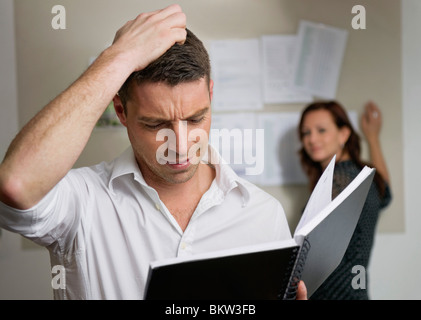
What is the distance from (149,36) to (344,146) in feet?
3.62

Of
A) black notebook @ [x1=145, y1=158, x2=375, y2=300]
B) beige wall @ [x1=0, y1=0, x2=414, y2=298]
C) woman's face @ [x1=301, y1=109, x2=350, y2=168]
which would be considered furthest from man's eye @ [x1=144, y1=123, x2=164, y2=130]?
woman's face @ [x1=301, y1=109, x2=350, y2=168]

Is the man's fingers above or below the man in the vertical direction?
below

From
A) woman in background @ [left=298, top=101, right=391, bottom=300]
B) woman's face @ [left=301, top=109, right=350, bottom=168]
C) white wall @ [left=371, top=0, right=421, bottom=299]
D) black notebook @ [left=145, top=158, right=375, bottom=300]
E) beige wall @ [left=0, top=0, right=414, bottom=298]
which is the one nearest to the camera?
black notebook @ [left=145, top=158, right=375, bottom=300]

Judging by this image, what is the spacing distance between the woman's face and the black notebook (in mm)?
874

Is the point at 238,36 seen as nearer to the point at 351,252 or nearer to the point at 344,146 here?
the point at 344,146

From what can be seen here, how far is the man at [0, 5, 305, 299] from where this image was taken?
754 mm

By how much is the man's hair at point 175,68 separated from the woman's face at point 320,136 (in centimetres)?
82

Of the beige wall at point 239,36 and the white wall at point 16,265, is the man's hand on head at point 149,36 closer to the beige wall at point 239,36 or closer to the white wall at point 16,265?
the beige wall at point 239,36

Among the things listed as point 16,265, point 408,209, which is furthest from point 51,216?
point 408,209

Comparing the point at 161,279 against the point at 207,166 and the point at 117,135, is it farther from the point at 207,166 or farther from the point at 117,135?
the point at 117,135

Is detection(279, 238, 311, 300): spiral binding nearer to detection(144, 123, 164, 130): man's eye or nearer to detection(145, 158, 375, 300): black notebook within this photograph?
detection(145, 158, 375, 300): black notebook

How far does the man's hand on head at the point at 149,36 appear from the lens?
0.77 meters

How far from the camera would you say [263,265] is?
0.62 metres

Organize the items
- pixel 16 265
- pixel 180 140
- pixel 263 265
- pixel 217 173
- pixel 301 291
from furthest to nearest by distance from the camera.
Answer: pixel 16 265 < pixel 217 173 < pixel 180 140 < pixel 301 291 < pixel 263 265
